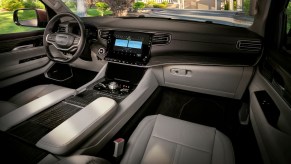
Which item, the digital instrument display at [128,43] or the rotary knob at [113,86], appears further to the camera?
the digital instrument display at [128,43]

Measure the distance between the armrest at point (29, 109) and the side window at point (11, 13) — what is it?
150cm

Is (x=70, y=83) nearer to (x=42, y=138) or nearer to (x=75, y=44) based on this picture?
(x=75, y=44)

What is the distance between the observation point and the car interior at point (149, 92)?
1.35 meters

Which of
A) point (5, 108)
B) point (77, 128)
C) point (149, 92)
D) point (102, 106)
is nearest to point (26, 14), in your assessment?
point (5, 108)

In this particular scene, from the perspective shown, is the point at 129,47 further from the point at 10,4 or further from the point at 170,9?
the point at 10,4

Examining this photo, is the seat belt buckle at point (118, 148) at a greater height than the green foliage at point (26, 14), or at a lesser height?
lesser

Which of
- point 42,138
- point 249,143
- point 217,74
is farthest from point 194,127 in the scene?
point 42,138

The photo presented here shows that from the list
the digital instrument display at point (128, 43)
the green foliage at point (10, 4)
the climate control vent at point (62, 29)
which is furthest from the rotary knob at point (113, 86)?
the green foliage at point (10, 4)

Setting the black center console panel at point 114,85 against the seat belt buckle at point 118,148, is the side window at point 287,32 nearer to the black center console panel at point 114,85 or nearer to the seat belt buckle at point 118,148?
the black center console panel at point 114,85

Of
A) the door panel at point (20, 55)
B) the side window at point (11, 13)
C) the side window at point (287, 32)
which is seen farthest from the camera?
the side window at point (11, 13)

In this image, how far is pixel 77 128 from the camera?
1341 mm

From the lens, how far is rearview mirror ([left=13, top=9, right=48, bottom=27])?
9.29 feet

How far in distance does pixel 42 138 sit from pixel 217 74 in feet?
5.61

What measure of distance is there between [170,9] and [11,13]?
8.94 ft
